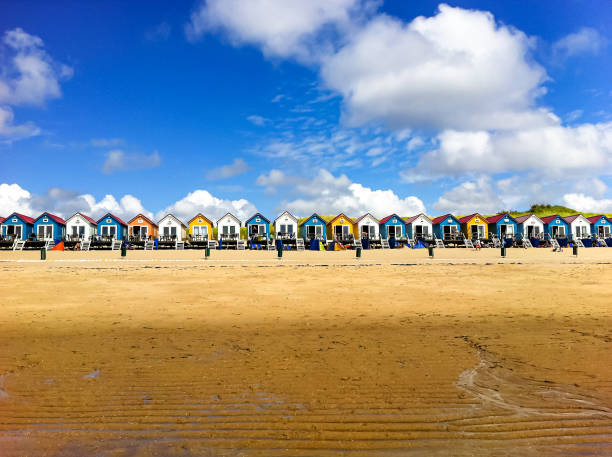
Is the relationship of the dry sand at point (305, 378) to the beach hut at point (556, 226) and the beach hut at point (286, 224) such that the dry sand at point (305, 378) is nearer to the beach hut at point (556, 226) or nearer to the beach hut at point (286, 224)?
the beach hut at point (286, 224)

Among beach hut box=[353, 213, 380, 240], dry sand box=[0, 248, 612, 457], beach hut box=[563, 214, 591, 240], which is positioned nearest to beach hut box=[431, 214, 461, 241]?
beach hut box=[353, 213, 380, 240]

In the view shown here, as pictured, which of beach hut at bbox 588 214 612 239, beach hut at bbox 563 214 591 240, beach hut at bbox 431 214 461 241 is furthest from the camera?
beach hut at bbox 588 214 612 239

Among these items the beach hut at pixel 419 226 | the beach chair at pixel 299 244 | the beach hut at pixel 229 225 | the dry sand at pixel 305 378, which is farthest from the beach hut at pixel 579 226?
the dry sand at pixel 305 378

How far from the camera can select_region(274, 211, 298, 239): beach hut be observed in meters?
55.3

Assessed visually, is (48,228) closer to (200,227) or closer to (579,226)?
(200,227)

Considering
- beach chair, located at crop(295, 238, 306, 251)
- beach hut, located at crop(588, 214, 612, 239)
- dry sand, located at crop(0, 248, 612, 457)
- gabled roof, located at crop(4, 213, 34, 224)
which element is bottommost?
dry sand, located at crop(0, 248, 612, 457)

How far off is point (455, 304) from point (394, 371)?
6.45m

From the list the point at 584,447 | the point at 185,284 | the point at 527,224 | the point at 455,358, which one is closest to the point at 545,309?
the point at 455,358

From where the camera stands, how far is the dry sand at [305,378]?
374 cm

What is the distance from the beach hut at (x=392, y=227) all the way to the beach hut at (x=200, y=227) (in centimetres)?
2675

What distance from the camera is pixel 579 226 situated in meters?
61.6

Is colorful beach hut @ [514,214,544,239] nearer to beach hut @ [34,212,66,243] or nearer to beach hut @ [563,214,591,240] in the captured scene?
beach hut @ [563,214,591,240]

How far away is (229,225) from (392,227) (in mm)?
25449

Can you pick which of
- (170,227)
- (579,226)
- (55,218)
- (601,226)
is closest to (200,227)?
(170,227)
